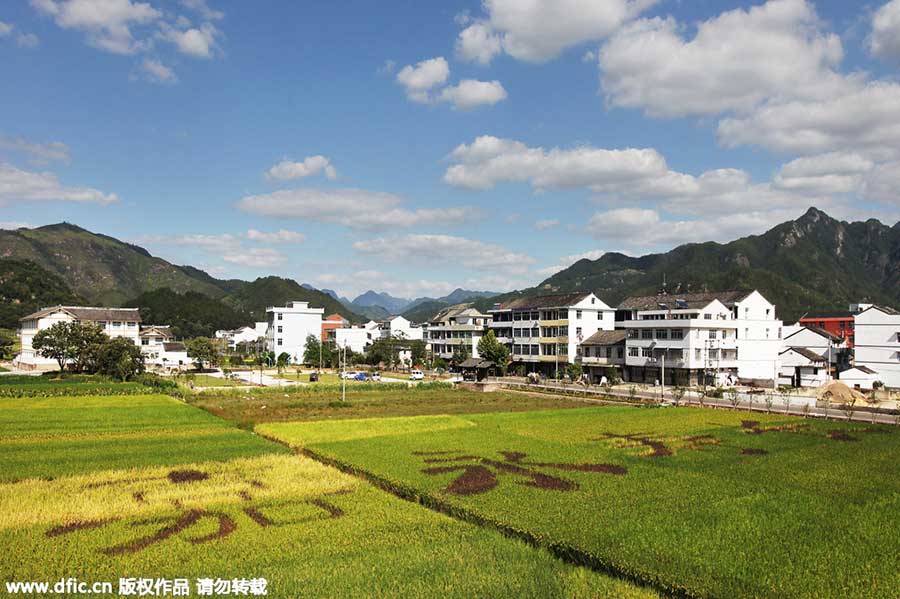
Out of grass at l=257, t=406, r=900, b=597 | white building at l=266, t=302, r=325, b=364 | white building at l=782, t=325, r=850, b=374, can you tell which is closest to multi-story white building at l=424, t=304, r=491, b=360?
white building at l=266, t=302, r=325, b=364

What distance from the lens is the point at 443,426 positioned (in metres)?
35.4

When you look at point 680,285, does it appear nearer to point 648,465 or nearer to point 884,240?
point 884,240

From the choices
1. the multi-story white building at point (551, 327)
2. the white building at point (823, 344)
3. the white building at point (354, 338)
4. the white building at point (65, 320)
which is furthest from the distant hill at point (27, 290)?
the white building at point (823, 344)

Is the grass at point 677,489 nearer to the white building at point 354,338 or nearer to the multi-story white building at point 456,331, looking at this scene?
the multi-story white building at point 456,331

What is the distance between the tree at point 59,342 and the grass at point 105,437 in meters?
24.5

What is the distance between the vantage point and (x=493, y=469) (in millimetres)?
22984

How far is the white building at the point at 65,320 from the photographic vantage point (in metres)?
80.9

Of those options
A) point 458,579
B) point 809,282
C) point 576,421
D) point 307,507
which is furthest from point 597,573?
point 809,282

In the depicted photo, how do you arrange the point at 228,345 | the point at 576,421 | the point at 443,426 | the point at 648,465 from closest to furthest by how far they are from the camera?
the point at 648,465 < the point at 443,426 < the point at 576,421 < the point at 228,345

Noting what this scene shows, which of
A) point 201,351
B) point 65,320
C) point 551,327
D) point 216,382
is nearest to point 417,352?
point 551,327

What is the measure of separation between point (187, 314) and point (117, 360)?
112 meters

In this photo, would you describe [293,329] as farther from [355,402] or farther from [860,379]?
[860,379]

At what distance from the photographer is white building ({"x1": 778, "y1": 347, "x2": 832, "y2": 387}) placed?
2544 inches

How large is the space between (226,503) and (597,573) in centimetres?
1090
